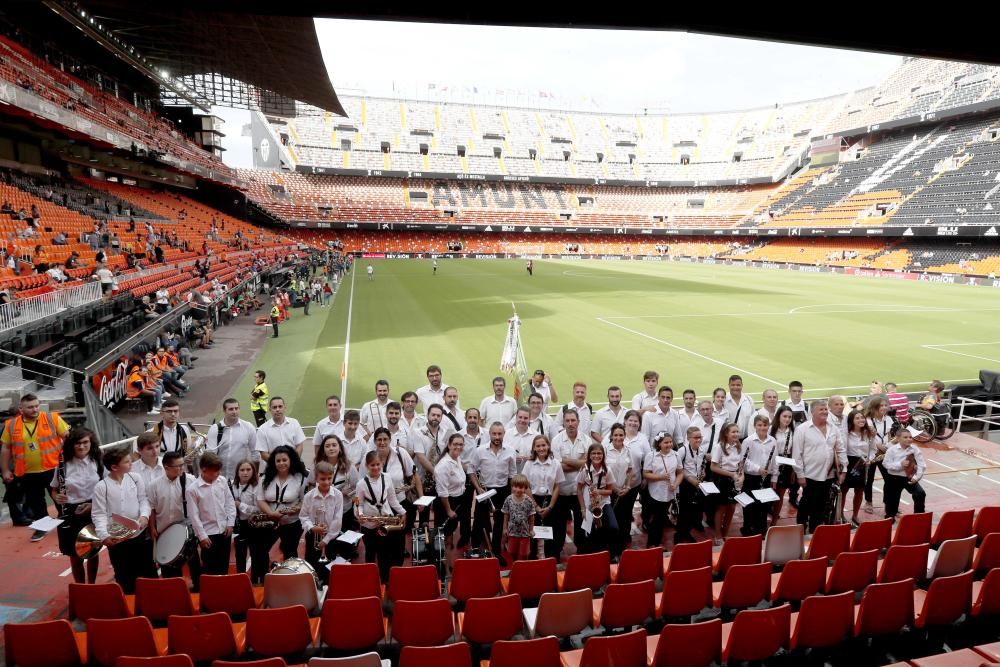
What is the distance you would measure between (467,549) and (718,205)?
8472 cm

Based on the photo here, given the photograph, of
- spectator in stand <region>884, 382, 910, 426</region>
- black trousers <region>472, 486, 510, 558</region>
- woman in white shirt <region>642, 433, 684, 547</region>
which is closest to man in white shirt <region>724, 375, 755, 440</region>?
woman in white shirt <region>642, 433, 684, 547</region>

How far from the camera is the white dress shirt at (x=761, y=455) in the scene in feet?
24.9

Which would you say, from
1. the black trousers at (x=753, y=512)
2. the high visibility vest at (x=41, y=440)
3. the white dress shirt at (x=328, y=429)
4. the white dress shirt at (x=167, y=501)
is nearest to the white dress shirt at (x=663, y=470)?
the black trousers at (x=753, y=512)

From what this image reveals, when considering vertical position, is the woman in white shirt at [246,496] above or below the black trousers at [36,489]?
above

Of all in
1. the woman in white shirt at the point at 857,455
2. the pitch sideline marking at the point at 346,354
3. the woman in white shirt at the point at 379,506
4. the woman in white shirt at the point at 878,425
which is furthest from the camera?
the pitch sideline marking at the point at 346,354

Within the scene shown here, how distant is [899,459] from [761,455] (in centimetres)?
203

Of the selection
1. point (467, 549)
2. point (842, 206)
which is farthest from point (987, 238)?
point (467, 549)

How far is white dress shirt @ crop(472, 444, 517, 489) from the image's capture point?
23.9ft

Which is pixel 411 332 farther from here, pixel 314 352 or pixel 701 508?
pixel 701 508

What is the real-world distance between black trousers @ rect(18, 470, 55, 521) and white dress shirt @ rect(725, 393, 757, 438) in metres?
9.36

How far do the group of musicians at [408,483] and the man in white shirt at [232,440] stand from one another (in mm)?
19

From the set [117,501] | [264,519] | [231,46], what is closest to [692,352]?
[264,519]

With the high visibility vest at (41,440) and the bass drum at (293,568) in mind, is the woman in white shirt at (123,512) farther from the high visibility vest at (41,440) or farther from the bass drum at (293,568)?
the high visibility vest at (41,440)

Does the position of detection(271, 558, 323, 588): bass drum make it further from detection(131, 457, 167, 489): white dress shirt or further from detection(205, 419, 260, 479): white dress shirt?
detection(205, 419, 260, 479): white dress shirt
